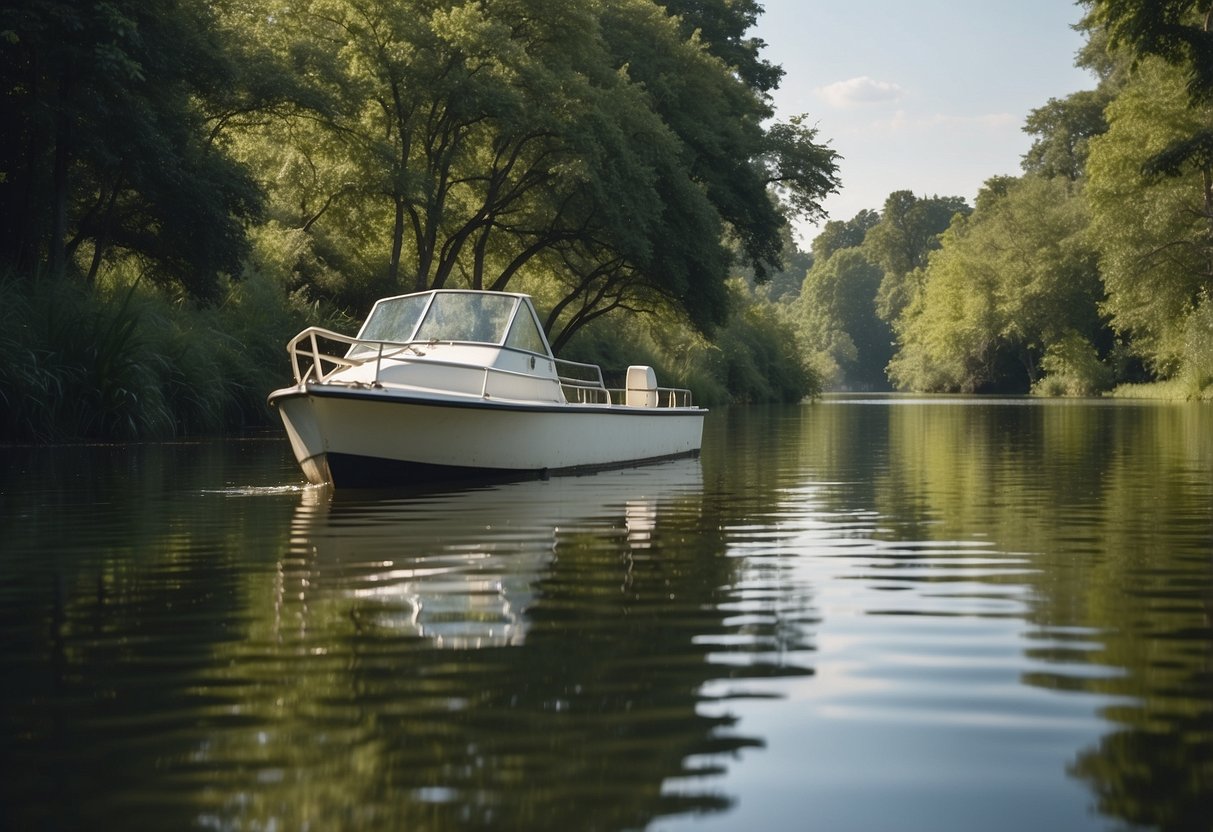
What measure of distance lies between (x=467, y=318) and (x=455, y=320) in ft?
0.45

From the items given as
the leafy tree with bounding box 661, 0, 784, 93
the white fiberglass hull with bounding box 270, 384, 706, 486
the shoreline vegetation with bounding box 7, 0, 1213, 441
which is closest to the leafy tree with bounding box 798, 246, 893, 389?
the shoreline vegetation with bounding box 7, 0, 1213, 441

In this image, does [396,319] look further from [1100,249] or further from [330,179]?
[1100,249]

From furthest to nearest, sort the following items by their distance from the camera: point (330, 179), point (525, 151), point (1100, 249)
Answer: point (1100, 249), point (525, 151), point (330, 179)

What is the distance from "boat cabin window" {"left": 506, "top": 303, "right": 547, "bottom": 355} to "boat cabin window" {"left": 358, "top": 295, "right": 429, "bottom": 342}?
1.04 meters

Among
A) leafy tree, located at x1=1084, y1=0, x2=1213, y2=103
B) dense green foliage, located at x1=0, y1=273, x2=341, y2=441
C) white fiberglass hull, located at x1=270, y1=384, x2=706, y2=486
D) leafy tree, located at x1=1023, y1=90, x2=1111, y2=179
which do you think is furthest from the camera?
leafy tree, located at x1=1023, y1=90, x2=1111, y2=179

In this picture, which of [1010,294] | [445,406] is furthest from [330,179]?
[1010,294]

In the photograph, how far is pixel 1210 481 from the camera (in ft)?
47.4

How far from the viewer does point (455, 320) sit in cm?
1667

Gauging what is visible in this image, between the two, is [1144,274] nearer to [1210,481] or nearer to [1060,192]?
[1060,192]

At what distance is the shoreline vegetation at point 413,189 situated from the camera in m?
21.9

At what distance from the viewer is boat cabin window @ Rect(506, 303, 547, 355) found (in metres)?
16.6

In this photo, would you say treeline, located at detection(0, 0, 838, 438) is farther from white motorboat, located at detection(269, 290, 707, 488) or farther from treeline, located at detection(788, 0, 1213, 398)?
treeline, located at detection(788, 0, 1213, 398)

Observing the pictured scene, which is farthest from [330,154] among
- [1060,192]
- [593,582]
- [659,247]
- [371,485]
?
[1060,192]

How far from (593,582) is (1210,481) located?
9.26 m
